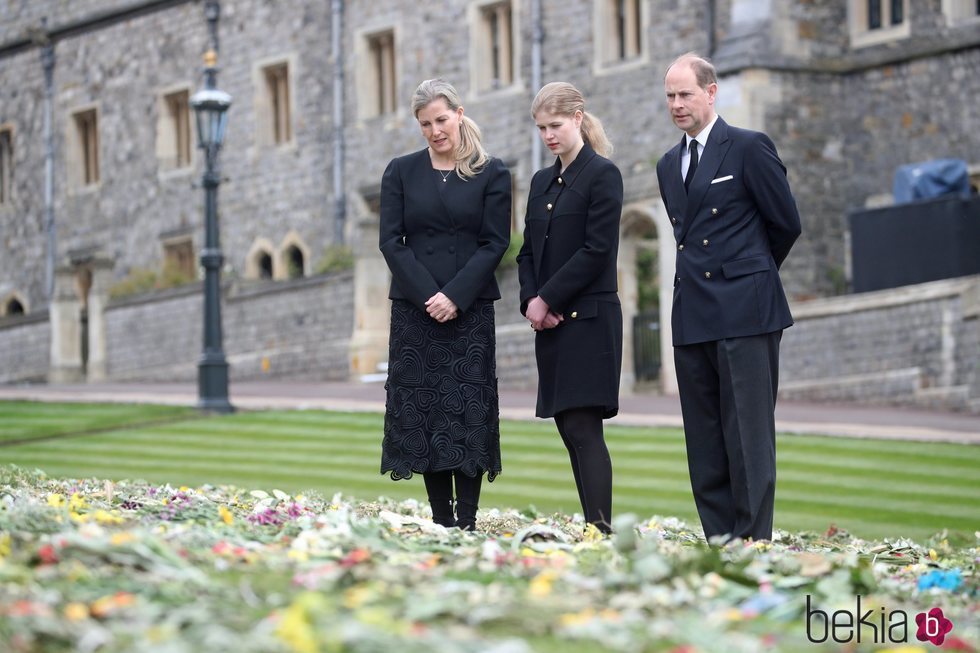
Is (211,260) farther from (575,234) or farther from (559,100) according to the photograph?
(559,100)

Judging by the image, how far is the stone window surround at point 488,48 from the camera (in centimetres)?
2719

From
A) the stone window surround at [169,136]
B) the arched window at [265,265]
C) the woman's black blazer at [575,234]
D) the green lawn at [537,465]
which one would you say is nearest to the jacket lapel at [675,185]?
the woman's black blazer at [575,234]

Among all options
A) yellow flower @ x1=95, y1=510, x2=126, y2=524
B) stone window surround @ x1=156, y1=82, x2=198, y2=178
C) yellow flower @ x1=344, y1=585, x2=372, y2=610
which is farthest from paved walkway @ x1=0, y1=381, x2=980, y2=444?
yellow flower @ x1=344, y1=585, x2=372, y2=610

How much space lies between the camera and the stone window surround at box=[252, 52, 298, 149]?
31.5m

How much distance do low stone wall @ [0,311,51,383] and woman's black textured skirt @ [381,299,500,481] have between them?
24.7m

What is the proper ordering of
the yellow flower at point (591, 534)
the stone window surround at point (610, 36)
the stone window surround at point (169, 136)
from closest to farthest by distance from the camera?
the yellow flower at point (591, 534) < the stone window surround at point (610, 36) < the stone window surround at point (169, 136)

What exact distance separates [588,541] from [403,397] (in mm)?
1281

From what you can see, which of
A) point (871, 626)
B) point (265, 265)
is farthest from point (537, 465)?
point (265, 265)

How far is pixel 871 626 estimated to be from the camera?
466 cm

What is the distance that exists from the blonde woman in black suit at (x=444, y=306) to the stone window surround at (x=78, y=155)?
30571mm

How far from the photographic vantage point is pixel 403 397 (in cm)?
700

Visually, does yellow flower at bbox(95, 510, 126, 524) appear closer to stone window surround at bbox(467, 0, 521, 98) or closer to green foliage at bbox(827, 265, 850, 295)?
green foliage at bbox(827, 265, 850, 295)

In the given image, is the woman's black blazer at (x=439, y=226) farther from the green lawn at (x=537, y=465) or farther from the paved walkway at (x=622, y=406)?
the paved walkway at (x=622, y=406)

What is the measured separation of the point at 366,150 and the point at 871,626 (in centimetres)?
2567
